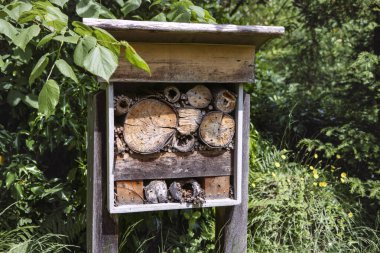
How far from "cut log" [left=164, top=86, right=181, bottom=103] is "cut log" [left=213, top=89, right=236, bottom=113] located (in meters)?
0.22

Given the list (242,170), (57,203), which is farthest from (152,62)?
(57,203)

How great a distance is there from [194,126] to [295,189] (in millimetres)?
1302

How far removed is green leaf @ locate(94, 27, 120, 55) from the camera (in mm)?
2133

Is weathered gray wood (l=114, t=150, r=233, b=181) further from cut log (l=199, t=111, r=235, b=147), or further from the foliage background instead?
the foliage background

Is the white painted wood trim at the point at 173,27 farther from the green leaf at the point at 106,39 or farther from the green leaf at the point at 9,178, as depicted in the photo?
the green leaf at the point at 9,178

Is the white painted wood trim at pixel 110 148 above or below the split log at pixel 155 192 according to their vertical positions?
above

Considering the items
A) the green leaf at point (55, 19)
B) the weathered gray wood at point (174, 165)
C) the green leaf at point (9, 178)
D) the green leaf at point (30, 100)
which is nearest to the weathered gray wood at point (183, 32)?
the green leaf at point (55, 19)

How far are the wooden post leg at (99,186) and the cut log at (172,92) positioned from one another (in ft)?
1.06

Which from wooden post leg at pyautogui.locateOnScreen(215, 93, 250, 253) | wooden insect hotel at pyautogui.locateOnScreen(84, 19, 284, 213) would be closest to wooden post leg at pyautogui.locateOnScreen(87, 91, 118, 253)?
wooden insect hotel at pyautogui.locateOnScreen(84, 19, 284, 213)

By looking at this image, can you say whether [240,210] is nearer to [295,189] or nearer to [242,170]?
[242,170]

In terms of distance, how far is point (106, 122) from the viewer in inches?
108

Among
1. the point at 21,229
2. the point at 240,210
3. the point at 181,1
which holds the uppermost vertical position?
the point at 181,1

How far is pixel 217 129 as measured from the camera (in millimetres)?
2867

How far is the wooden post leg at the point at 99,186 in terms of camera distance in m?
2.76
